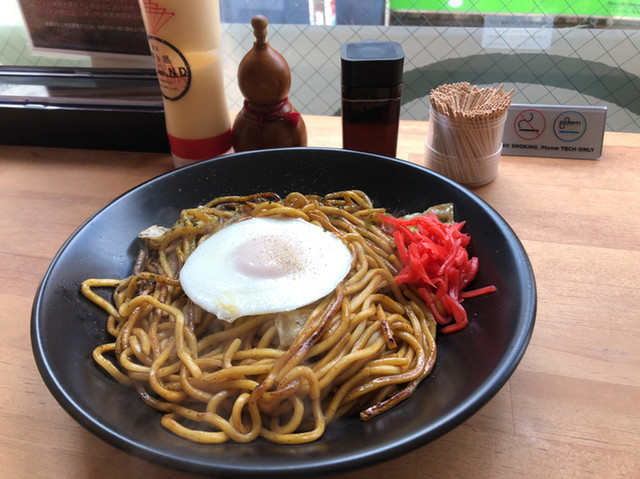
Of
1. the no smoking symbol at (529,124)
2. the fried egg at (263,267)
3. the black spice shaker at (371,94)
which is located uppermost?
the black spice shaker at (371,94)

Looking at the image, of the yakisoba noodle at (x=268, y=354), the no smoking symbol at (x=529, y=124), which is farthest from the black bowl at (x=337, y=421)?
the no smoking symbol at (x=529, y=124)

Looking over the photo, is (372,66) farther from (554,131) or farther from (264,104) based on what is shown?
(554,131)

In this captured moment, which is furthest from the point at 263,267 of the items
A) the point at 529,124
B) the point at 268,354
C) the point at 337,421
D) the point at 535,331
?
the point at 529,124

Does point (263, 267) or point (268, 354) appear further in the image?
point (263, 267)

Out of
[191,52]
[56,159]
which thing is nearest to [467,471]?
[191,52]

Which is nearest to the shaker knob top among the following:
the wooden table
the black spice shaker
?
the black spice shaker

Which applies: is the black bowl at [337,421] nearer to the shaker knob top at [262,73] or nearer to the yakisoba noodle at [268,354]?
the yakisoba noodle at [268,354]

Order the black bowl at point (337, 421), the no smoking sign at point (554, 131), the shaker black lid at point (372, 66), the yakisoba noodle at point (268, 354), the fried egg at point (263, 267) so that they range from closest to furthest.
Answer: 1. the black bowl at point (337, 421)
2. the yakisoba noodle at point (268, 354)
3. the fried egg at point (263, 267)
4. the shaker black lid at point (372, 66)
5. the no smoking sign at point (554, 131)
